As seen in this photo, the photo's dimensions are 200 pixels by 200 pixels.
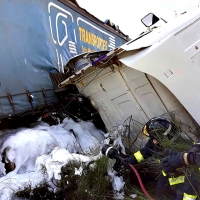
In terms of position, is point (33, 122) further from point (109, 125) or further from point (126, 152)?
point (126, 152)

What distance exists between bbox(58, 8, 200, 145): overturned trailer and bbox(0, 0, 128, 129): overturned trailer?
2.50 ft

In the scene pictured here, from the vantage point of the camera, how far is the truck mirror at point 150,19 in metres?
4.26

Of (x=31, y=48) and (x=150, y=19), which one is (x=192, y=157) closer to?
(x=150, y=19)

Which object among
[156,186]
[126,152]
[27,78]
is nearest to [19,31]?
[27,78]

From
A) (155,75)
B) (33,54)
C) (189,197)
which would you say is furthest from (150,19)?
(189,197)

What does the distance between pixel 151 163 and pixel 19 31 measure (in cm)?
282

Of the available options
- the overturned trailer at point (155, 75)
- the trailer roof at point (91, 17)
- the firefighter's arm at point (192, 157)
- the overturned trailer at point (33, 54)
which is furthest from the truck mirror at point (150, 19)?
the firefighter's arm at point (192, 157)

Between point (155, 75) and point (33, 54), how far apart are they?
222 centimetres

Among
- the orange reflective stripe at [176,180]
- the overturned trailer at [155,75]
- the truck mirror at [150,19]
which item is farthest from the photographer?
the truck mirror at [150,19]

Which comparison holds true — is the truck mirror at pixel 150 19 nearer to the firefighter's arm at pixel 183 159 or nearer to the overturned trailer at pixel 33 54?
the overturned trailer at pixel 33 54

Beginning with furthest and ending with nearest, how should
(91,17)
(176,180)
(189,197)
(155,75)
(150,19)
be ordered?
(91,17), (150,19), (155,75), (176,180), (189,197)

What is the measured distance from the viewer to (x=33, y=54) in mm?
4367

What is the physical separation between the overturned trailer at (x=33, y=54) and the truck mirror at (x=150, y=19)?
163 cm

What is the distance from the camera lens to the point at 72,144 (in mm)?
3842
